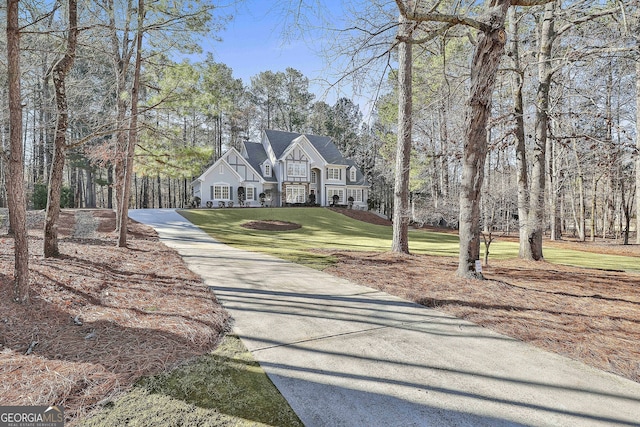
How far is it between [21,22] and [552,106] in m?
11.3

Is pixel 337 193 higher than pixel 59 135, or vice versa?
pixel 337 193

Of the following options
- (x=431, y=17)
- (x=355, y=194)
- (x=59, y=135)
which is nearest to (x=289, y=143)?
(x=355, y=194)

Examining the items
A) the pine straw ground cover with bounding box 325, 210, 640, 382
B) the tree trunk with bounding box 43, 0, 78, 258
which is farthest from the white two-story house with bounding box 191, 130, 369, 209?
the pine straw ground cover with bounding box 325, 210, 640, 382

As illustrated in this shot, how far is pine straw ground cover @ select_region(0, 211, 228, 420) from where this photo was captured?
2166mm

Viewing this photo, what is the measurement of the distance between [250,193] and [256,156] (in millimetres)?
4507

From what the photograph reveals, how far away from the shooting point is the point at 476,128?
517 centimetres

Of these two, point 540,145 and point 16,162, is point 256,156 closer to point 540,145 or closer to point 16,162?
point 540,145

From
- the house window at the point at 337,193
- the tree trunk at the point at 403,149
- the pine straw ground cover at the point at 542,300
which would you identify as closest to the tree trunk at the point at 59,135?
the pine straw ground cover at the point at 542,300

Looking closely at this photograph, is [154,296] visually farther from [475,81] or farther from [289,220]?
[289,220]

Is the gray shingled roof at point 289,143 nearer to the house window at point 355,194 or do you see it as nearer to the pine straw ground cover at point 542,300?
the house window at point 355,194

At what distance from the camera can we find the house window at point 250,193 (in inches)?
1117

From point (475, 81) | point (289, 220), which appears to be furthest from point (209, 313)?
point (289, 220)

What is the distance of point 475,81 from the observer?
5031 millimetres

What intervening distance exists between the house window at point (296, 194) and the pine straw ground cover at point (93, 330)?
24.6m
